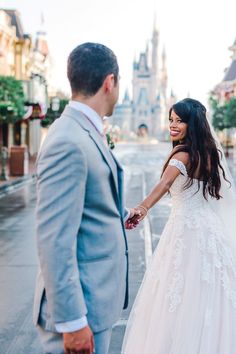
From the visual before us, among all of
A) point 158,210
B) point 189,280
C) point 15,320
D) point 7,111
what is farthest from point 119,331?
point 7,111

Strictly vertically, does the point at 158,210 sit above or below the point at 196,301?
below

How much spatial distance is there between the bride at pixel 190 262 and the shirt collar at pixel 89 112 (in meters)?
1.83

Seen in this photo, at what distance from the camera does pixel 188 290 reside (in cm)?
430

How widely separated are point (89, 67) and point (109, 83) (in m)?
0.13

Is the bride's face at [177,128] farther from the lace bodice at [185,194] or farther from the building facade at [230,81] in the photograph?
the building facade at [230,81]

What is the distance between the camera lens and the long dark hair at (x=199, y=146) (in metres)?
4.44

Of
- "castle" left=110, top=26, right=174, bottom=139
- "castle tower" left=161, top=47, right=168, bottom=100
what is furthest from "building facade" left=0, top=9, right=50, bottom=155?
"castle tower" left=161, top=47, right=168, bottom=100

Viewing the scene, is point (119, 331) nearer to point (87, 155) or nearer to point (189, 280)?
point (189, 280)

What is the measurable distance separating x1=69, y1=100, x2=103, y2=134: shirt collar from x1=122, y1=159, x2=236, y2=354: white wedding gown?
1.89 meters

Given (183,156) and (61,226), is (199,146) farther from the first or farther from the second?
(61,226)

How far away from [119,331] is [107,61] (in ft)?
12.3

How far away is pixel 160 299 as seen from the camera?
14.4 feet

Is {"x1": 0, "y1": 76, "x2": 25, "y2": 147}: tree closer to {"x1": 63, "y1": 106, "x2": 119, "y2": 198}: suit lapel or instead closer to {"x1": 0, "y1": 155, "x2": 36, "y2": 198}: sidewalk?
{"x1": 0, "y1": 155, "x2": 36, "y2": 198}: sidewalk

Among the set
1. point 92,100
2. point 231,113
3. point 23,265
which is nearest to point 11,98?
point 231,113
